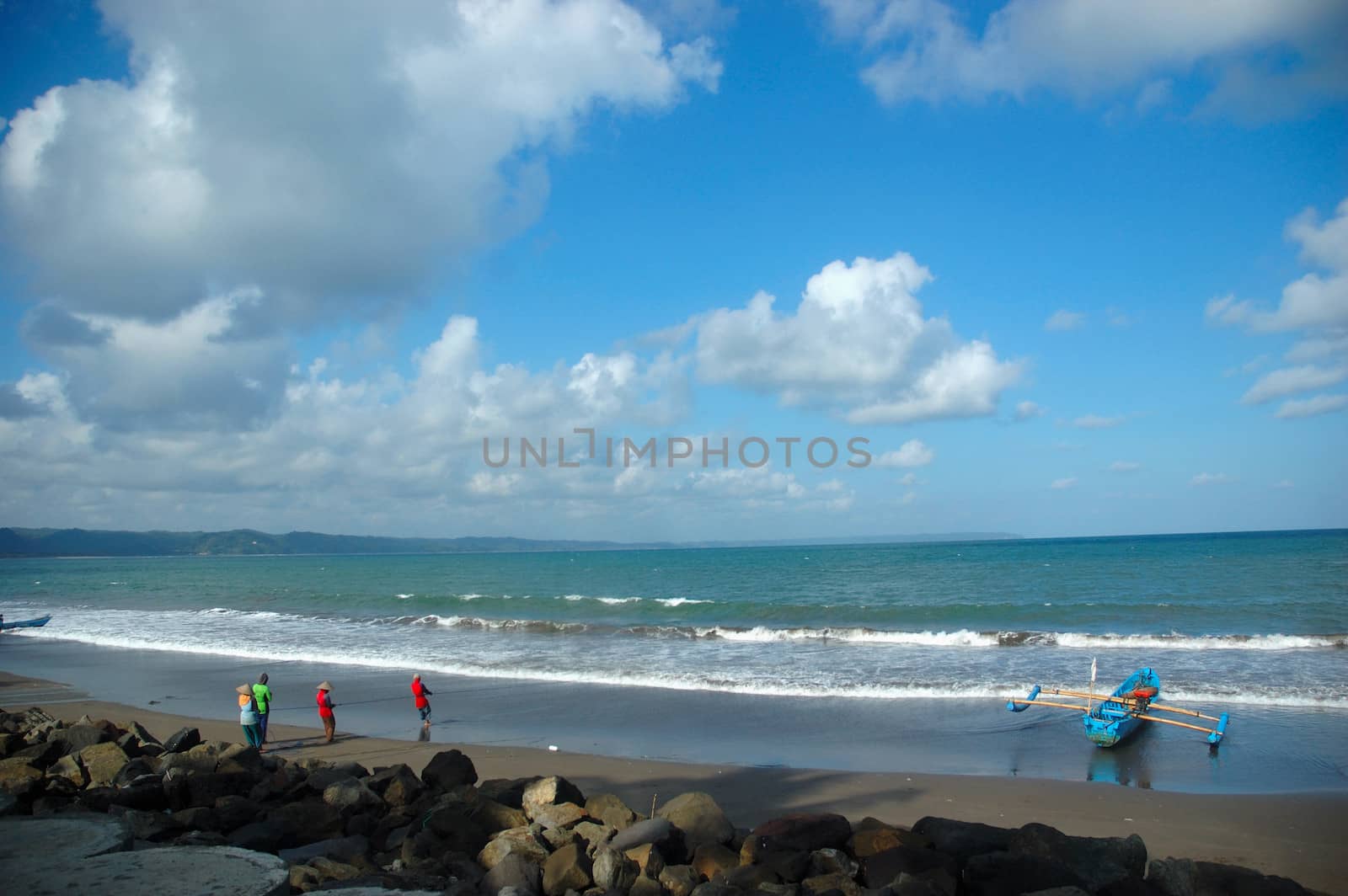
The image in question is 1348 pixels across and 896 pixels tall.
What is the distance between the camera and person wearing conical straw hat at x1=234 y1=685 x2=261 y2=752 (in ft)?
41.7

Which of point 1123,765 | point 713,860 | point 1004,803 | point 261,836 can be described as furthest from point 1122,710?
point 261,836

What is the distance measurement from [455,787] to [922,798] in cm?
541

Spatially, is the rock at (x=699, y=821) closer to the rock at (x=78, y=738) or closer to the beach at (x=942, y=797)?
the beach at (x=942, y=797)

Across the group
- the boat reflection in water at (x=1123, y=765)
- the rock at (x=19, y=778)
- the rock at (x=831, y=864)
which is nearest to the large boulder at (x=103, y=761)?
the rock at (x=19, y=778)

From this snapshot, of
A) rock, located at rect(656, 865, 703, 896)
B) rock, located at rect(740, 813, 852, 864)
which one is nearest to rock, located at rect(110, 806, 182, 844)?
rock, located at rect(656, 865, 703, 896)

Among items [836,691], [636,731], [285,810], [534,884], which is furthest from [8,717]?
[836,691]

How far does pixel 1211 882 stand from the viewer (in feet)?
20.3

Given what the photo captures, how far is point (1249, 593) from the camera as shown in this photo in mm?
35500

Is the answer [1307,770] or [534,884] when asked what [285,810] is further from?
[1307,770]

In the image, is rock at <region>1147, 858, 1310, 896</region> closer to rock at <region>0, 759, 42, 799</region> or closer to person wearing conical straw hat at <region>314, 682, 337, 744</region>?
rock at <region>0, 759, 42, 799</region>

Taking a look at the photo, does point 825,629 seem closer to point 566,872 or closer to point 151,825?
point 566,872

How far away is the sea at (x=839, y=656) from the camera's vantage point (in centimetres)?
1277

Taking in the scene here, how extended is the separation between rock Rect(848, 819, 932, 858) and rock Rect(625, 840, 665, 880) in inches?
61.6

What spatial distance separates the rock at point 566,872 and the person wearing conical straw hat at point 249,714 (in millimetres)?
8345
